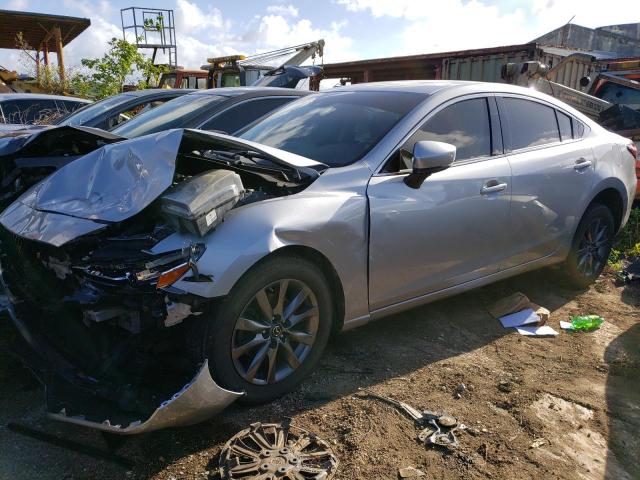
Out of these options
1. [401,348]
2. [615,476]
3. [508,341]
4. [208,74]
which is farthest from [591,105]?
[208,74]

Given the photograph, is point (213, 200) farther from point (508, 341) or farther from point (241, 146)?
point (508, 341)

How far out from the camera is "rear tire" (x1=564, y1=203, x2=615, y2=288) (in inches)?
183

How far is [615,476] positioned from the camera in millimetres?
2508

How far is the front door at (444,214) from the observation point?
3.18 meters

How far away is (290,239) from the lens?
2.73 metres

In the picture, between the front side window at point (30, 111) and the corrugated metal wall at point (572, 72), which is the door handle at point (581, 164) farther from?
the front side window at point (30, 111)

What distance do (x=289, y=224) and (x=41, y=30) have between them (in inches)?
862

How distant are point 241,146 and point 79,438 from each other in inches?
64.5

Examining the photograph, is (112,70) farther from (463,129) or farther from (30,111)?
(463,129)

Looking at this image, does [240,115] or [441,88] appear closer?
[441,88]

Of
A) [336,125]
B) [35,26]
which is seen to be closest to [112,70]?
[35,26]

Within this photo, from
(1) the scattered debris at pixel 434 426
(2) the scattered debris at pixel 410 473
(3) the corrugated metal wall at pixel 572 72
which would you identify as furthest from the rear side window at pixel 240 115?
(3) the corrugated metal wall at pixel 572 72

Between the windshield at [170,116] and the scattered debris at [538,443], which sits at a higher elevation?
the windshield at [170,116]

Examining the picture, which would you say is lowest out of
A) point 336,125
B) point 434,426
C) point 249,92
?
point 434,426
